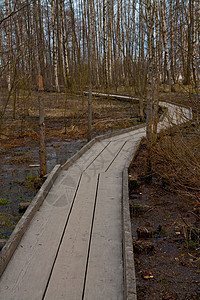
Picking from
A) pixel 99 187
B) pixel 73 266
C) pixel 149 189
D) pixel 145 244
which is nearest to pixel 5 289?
pixel 73 266

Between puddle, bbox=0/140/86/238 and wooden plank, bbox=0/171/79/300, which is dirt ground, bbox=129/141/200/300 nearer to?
wooden plank, bbox=0/171/79/300

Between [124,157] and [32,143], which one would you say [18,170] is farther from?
[32,143]

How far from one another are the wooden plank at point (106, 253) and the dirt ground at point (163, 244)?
397 millimetres

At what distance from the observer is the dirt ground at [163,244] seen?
321cm

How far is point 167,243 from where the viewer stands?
13.5 ft

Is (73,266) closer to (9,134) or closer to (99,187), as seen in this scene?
(99,187)

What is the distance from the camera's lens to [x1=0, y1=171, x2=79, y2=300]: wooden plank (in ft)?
8.47

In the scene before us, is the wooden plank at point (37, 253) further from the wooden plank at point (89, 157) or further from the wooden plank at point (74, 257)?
the wooden plank at point (89, 157)

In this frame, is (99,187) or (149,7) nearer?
(99,187)

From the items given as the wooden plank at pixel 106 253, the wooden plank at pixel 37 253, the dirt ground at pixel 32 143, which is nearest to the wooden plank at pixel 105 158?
the dirt ground at pixel 32 143

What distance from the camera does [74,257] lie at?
3076mm

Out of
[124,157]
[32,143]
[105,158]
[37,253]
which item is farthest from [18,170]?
[37,253]

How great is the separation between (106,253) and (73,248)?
0.34m

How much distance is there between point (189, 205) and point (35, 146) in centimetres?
576
